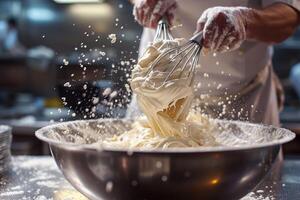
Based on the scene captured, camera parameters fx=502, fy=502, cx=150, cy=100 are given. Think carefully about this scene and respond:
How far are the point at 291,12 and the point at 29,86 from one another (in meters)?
4.36

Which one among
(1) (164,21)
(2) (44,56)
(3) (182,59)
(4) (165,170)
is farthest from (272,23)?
(2) (44,56)

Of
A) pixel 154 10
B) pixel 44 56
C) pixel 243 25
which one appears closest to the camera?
pixel 243 25

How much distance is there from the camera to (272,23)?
173 cm

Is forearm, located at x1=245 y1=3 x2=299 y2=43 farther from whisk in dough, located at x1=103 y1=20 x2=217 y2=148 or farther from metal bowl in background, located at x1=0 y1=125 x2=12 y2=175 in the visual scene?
metal bowl in background, located at x1=0 y1=125 x2=12 y2=175

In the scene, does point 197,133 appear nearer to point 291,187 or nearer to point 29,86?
point 291,187

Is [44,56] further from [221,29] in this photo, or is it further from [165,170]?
[165,170]

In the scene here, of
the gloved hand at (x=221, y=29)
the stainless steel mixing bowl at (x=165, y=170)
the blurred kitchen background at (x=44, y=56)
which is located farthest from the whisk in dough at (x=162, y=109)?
the blurred kitchen background at (x=44, y=56)

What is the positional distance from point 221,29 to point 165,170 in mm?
501

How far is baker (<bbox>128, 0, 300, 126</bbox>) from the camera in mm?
1699

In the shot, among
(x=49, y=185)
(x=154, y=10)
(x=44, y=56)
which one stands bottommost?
(x=44, y=56)

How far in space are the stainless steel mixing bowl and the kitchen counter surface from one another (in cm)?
24

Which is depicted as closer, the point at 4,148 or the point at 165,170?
the point at 165,170

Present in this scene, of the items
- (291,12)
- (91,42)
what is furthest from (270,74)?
(91,42)

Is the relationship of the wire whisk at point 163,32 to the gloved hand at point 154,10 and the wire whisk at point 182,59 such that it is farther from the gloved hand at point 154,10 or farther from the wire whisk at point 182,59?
the wire whisk at point 182,59
